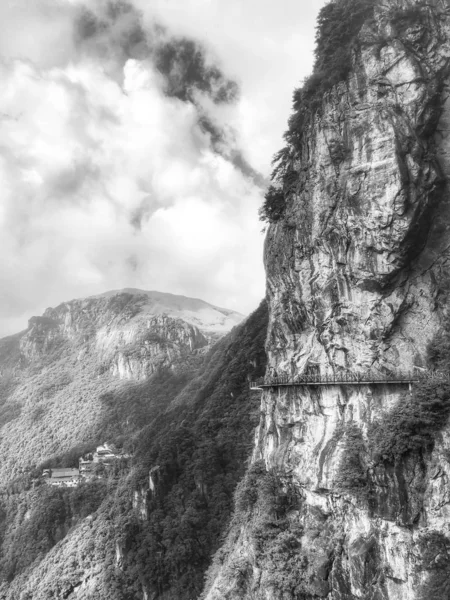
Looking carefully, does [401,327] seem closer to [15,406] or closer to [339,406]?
[339,406]

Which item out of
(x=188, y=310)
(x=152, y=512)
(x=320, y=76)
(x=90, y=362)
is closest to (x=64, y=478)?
(x=152, y=512)

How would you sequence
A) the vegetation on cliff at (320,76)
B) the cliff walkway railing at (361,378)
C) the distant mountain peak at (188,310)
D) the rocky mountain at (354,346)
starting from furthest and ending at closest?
1. the distant mountain peak at (188,310)
2. the vegetation on cliff at (320,76)
3. the cliff walkway railing at (361,378)
4. the rocky mountain at (354,346)

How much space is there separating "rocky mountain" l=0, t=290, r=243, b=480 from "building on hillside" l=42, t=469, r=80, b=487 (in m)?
14.4

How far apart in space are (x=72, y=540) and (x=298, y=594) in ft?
113

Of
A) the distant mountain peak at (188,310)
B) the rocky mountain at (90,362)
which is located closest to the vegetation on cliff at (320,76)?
the rocky mountain at (90,362)

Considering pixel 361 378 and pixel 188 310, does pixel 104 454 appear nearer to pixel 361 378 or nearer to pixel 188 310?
pixel 361 378

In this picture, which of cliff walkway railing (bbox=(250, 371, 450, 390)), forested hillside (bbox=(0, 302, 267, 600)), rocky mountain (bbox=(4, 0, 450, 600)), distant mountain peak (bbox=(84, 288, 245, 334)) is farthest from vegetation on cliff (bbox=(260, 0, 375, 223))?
Result: distant mountain peak (bbox=(84, 288, 245, 334))

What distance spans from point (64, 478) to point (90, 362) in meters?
48.6

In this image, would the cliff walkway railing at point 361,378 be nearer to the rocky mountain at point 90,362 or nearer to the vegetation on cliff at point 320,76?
the vegetation on cliff at point 320,76

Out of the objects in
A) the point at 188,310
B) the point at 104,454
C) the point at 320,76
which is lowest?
the point at 104,454

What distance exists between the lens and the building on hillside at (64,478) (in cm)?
6044

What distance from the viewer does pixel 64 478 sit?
61594mm

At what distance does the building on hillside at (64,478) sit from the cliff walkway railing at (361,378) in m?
45.5

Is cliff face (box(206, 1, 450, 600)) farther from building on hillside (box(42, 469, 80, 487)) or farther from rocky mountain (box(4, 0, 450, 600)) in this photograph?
building on hillside (box(42, 469, 80, 487))
